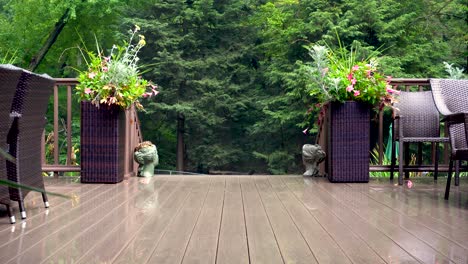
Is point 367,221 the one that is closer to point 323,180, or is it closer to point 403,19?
point 323,180

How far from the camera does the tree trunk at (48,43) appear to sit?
18.3m

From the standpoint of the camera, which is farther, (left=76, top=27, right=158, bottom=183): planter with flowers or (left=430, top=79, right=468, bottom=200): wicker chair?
(left=76, top=27, right=158, bottom=183): planter with flowers

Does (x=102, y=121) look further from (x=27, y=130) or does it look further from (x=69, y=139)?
(x=27, y=130)

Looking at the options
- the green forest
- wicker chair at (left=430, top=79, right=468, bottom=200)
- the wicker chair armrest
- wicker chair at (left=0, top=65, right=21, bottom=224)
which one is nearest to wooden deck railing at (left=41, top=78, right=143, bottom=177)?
wicker chair at (left=0, top=65, right=21, bottom=224)

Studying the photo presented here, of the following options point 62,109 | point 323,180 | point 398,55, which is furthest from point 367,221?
point 62,109

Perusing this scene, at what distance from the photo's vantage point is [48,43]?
18.7 meters

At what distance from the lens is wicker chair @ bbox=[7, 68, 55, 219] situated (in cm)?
293

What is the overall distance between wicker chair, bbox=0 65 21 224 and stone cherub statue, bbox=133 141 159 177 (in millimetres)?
2661

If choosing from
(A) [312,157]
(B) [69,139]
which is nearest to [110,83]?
(B) [69,139]

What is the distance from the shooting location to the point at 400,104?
511cm

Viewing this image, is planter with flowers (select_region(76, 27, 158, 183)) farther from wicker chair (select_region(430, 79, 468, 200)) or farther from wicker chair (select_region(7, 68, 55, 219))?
wicker chair (select_region(430, 79, 468, 200))

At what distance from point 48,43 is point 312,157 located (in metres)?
15.2

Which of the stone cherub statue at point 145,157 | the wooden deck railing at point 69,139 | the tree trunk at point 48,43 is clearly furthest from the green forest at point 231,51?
the stone cherub statue at point 145,157

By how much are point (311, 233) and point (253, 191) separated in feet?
5.87
